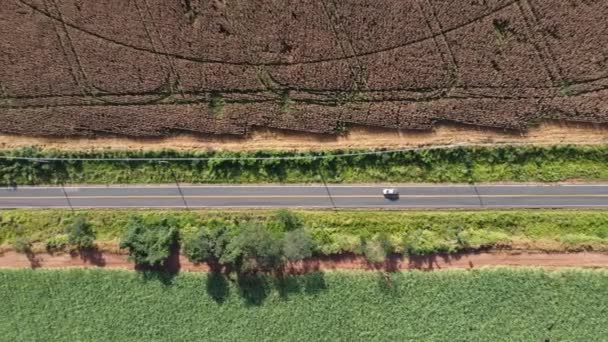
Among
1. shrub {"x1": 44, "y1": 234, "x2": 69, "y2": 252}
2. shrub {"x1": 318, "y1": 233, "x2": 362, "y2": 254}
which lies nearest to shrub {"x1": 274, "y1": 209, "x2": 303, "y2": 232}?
shrub {"x1": 318, "y1": 233, "x2": 362, "y2": 254}

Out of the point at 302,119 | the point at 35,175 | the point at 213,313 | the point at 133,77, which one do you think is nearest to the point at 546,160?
the point at 302,119

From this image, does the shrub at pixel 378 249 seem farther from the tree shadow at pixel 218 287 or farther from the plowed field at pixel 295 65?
the tree shadow at pixel 218 287

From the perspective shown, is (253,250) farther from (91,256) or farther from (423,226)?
(91,256)

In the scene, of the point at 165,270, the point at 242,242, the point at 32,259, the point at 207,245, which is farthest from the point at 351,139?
the point at 32,259

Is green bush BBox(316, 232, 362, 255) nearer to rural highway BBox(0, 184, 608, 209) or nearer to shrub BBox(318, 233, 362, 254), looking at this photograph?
shrub BBox(318, 233, 362, 254)

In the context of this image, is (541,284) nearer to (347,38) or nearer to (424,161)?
(424,161)

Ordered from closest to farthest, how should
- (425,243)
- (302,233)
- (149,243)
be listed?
(425,243), (302,233), (149,243)

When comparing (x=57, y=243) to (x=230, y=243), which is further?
(x=57, y=243)
